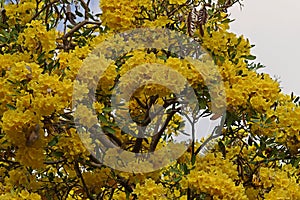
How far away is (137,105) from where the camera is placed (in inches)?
150

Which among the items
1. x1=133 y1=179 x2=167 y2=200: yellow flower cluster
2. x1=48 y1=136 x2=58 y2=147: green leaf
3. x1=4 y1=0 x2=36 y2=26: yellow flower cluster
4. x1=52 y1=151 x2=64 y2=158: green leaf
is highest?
x1=4 y1=0 x2=36 y2=26: yellow flower cluster

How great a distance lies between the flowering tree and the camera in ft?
10.0

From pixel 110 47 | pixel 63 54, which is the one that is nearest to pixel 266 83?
pixel 110 47

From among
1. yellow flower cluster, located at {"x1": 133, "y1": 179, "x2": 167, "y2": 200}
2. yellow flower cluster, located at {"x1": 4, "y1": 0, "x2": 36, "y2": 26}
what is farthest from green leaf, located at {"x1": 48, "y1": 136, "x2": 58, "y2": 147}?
yellow flower cluster, located at {"x1": 4, "y1": 0, "x2": 36, "y2": 26}

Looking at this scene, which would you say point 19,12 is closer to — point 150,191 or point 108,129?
point 108,129

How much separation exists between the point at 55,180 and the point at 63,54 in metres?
0.95

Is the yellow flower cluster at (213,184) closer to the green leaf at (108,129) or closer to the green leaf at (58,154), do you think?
the green leaf at (108,129)

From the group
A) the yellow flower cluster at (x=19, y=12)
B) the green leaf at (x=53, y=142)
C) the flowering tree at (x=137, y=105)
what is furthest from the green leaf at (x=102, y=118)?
the yellow flower cluster at (x=19, y=12)

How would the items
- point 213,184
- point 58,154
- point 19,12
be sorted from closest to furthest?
point 213,184 → point 58,154 → point 19,12

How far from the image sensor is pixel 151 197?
3047 mm

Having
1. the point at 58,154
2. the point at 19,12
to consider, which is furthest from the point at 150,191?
the point at 19,12

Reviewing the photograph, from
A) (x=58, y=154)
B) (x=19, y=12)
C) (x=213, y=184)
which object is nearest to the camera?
(x=213, y=184)

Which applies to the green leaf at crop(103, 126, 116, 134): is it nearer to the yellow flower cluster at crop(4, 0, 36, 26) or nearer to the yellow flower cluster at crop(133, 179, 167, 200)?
the yellow flower cluster at crop(133, 179, 167, 200)

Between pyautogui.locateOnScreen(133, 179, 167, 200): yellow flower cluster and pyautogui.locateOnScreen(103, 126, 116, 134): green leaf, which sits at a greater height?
pyautogui.locateOnScreen(103, 126, 116, 134): green leaf
